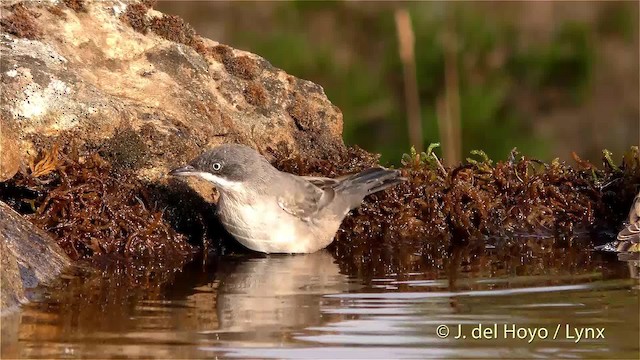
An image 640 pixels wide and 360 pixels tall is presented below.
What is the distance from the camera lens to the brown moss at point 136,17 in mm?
10117

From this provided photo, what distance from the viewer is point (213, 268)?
863 centimetres

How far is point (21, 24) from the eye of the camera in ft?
30.8

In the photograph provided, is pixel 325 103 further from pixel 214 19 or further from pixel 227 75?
pixel 214 19

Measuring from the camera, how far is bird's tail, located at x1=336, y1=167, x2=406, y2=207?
9578mm

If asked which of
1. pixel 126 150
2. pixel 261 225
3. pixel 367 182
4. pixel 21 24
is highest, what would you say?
pixel 21 24

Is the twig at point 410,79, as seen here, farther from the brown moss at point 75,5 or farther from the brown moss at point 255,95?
the brown moss at point 75,5

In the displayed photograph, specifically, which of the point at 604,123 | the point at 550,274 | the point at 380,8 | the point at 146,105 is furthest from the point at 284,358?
the point at 380,8

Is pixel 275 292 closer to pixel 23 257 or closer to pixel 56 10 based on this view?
pixel 23 257

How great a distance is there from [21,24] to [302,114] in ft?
7.64

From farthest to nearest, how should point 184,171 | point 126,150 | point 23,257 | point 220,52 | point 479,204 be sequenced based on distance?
1. point 220,52
2. point 479,204
3. point 126,150
4. point 184,171
5. point 23,257

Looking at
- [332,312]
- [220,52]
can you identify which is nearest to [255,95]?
[220,52]

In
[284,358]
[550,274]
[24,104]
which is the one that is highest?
[24,104]

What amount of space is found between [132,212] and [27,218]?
771 mm

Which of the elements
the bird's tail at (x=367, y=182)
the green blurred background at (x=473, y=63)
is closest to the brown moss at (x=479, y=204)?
the bird's tail at (x=367, y=182)
